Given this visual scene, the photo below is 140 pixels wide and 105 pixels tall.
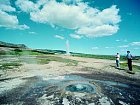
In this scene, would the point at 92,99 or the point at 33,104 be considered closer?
the point at 33,104

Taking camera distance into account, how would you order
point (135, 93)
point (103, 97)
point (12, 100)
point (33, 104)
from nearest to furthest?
point (33, 104) < point (12, 100) < point (103, 97) < point (135, 93)

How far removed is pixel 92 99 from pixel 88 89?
1.87 m

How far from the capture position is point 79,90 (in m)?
9.61

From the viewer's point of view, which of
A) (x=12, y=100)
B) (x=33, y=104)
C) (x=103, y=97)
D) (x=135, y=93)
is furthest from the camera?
(x=135, y=93)

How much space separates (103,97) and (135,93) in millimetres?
2537

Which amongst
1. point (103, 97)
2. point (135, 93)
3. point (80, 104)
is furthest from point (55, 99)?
point (135, 93)

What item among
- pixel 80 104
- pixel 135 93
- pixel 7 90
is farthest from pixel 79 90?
pixel 7 90

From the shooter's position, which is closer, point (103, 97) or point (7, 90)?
point (103, 97)

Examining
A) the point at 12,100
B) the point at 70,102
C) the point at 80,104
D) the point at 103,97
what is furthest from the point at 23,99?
A: the point at 103,97

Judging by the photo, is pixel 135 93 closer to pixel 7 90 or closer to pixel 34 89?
pixel 34 89

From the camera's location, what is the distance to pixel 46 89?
32.3 ft

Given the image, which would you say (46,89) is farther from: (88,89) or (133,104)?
(133,104)

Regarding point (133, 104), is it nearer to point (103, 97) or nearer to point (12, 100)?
point (103, 97)

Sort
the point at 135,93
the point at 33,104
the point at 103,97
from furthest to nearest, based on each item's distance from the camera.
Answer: the point at 135,93 < the point at 103,97 < the point at 33,104
